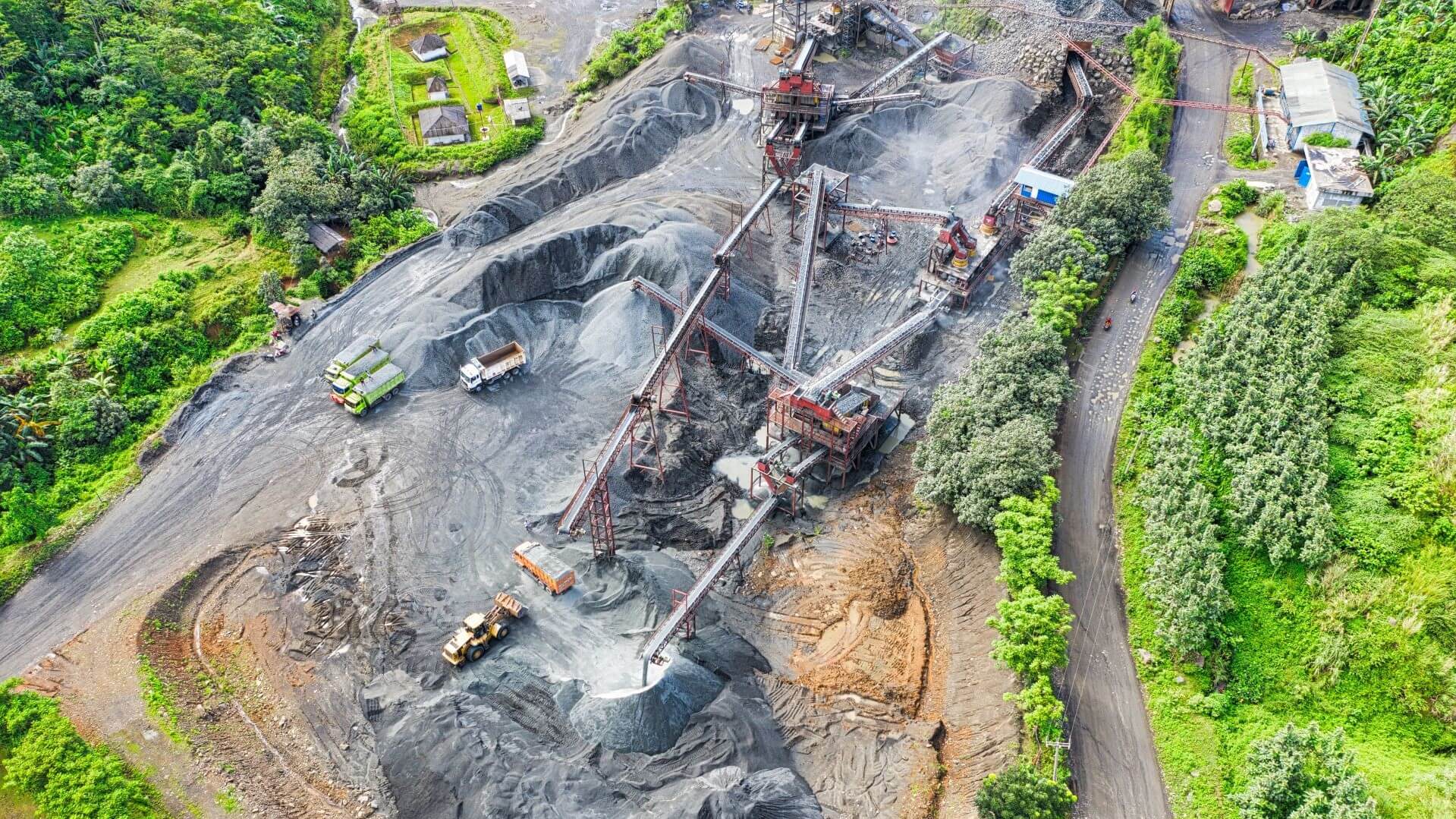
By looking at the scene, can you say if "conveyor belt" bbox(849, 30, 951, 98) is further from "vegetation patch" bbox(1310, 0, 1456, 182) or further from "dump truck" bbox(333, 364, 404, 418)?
"dump truck" bbox(333, 364, 404, 418)

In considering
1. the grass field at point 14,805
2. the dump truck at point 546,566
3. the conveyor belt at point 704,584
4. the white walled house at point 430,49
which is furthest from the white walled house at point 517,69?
the grass field at point 14,805

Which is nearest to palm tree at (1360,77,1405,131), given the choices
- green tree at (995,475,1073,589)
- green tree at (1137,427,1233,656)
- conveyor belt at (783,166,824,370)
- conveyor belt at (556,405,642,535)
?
green tree at (1137,427,1233,656)

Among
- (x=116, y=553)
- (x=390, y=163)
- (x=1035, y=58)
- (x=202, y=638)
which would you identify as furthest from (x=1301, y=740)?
(x=390, y=163)

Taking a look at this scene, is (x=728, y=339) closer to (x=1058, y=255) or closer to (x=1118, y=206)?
(x=1058, y=255)

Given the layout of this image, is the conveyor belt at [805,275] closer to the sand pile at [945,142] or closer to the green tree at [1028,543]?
the sand pile at [945,142]

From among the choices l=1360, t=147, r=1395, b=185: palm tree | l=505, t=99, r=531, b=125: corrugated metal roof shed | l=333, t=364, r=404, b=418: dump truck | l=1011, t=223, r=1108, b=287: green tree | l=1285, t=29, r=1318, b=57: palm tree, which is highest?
l=1285, t=29, r=1318, b=57: palm tree

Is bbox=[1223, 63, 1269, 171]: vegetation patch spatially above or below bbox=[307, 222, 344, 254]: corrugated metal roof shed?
above

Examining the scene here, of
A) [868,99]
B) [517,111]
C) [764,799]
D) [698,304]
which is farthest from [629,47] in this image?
[764,799]
